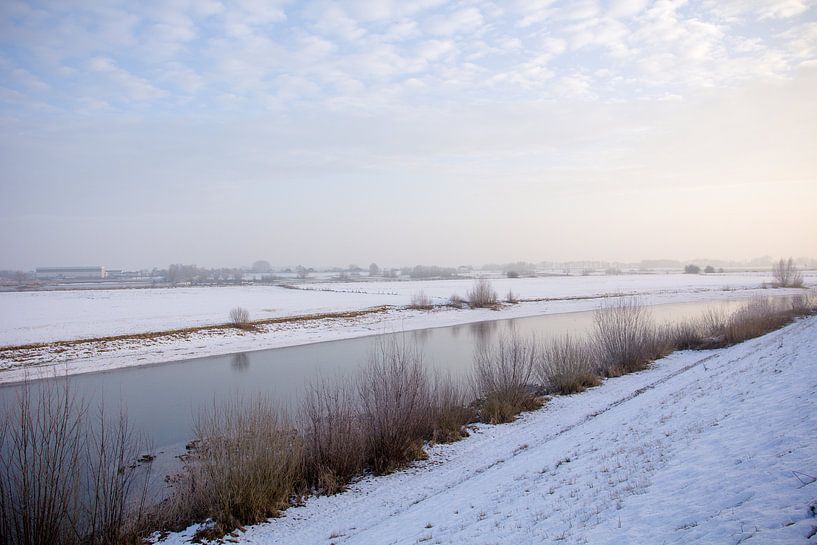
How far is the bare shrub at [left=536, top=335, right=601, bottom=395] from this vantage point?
1555cm

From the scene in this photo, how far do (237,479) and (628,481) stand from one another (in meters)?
5.76

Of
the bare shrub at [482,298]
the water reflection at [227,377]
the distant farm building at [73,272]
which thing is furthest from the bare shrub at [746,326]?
the distant farm building at [73,272]

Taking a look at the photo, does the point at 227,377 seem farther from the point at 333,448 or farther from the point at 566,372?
the point at 566,372

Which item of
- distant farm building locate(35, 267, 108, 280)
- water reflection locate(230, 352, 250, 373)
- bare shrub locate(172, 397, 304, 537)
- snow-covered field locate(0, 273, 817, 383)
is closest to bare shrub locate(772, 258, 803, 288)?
snow-covered field locate(0, 273, 817, 383)

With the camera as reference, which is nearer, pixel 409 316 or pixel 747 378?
pixel 747 378

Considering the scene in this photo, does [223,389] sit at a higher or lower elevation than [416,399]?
lower

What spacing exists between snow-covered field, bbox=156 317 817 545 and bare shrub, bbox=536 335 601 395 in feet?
11.9

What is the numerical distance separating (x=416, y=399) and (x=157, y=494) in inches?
213

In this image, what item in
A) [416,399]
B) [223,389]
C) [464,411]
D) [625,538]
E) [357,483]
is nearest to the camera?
[625,538]

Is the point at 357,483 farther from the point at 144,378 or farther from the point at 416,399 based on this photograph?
the point at 144,378

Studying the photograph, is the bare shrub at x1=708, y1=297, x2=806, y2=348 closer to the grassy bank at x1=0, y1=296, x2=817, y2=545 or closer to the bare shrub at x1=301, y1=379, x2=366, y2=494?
the grassy bank at x1=0, y1=296, x2=817, y2=545

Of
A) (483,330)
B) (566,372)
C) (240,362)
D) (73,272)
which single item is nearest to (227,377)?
(240,362)

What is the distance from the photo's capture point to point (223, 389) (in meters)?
17.2

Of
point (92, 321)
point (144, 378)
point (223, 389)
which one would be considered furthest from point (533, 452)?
point (92, 321)
